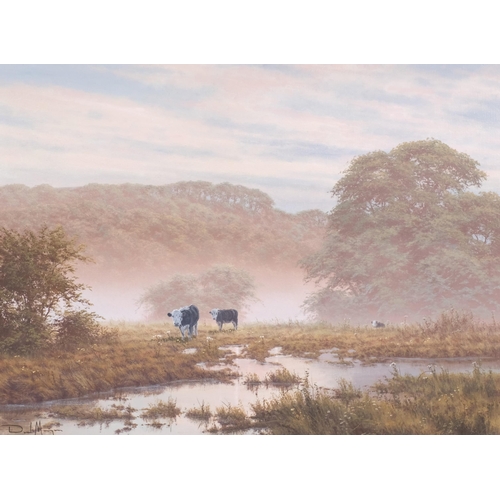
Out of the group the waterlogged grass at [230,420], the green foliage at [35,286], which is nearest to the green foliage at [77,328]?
the green foliage at [35,286]

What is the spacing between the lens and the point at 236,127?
1032cm

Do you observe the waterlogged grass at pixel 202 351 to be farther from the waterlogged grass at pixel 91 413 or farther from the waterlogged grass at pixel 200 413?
the waterlogged grass at pixel 200 413

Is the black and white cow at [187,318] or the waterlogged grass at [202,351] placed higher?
the black and white cow at [187,318]

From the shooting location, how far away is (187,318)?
10.1 metres

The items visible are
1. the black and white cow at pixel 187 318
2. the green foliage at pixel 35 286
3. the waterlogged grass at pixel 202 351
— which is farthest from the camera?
the black and white cow at pixel 187 318

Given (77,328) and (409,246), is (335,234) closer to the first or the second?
(409,246)

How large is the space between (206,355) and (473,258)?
4444 millimetres

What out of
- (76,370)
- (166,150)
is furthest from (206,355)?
(166,150)

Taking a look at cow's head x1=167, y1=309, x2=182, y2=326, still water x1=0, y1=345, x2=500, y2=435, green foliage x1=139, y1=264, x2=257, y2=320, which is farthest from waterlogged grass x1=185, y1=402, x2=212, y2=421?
green foliage x1=139, y1=264, x2=257, y2=320

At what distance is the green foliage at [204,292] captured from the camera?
1016 cm

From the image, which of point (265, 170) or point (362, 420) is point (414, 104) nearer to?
point (265, 170)

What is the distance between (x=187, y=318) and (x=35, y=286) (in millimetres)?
2286

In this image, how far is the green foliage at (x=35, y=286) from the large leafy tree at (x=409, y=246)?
364cm
